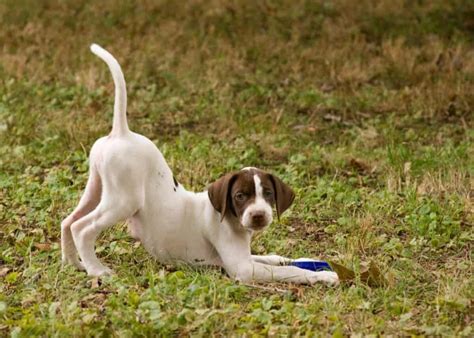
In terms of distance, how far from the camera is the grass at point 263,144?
18.5 feet

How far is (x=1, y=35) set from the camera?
14148mm

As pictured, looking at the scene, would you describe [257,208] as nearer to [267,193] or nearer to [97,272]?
[267,193]

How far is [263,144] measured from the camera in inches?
392

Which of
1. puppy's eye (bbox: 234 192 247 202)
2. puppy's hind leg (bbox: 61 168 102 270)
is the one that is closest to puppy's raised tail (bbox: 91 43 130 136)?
puppy's hind leg (bbox: 61 168 102 270)

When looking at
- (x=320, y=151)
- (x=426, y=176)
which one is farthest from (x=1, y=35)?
(x=426, y=176)

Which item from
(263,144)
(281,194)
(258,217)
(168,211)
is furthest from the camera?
(263,144)

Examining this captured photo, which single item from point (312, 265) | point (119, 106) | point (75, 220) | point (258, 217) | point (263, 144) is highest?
point (119, 106)

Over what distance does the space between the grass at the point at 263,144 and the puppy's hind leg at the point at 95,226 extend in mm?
115

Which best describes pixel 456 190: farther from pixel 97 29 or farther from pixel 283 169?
pixel 97 29

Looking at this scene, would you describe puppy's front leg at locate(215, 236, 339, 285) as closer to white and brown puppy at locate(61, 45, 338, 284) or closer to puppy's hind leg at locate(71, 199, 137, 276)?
white and brown puppy at locate(61, 45, 338, 284)

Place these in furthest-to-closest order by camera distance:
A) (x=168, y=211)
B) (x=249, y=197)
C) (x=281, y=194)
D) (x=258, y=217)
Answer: (x=168, y=211) → (x=281, y=194) → (x=249, y=197) → (x=258, y=217)

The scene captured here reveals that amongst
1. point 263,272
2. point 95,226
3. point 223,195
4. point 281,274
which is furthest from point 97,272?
point 281,274

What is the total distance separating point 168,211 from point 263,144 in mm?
3504

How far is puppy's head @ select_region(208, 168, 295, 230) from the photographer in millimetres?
6203
